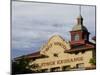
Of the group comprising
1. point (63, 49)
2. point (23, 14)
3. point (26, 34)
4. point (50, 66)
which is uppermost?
point (23, 14)

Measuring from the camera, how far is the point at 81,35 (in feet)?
8.86

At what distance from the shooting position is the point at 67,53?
264 cm

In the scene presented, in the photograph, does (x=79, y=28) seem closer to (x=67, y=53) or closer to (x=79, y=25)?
(x=79, y=25)

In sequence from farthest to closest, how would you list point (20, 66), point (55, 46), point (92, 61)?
point (92, 61) → point (55, 46) → point (20, 66)

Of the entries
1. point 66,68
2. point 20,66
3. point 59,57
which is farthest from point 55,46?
point 20,66

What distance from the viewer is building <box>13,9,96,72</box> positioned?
253 cm

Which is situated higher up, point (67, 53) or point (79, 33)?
point (79, 33)

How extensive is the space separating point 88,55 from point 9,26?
979 mm

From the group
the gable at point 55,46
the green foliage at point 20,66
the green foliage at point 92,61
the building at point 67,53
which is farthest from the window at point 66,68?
the green foliage at point 20,66

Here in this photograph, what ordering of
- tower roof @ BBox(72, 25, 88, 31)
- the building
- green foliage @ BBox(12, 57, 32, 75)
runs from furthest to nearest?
tower roof @ BBox(72, 25, 88, 31) → the building → green foliage @ BBox(12, 57, 32, 75)

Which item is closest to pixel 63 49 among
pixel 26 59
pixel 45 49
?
→ pixel 45 49

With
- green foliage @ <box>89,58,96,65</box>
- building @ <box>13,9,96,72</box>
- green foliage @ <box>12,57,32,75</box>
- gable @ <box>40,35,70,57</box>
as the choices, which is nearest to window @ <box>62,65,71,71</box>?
building @ <box>13,9,96,72</box>

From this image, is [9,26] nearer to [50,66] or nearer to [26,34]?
[26,34]

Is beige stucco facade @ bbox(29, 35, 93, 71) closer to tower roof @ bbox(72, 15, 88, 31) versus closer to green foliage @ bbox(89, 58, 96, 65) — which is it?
green foliage @ bbox(89, 58, 96, 65)
